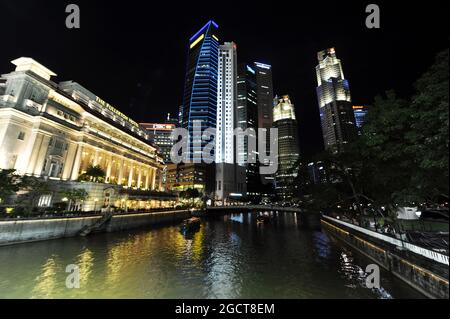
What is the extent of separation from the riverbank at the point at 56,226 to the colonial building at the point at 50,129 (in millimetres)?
18463

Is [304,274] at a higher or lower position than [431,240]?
lower

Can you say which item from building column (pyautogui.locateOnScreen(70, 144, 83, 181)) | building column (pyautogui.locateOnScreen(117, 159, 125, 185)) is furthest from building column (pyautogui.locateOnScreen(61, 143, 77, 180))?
building column (pyautogui.locateOnScreen(117, 159, 125, 185))

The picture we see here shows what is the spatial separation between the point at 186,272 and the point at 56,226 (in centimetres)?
2778

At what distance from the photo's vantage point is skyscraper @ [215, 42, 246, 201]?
159 meters

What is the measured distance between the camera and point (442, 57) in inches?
451

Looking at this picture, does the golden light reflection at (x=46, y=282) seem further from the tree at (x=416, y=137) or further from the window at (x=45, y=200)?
the window at (x=45, y=200)

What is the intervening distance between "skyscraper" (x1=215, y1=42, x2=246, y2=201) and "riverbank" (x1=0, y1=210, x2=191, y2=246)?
Result: 106031 millimetres

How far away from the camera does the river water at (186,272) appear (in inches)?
607

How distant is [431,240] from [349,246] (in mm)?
14985
